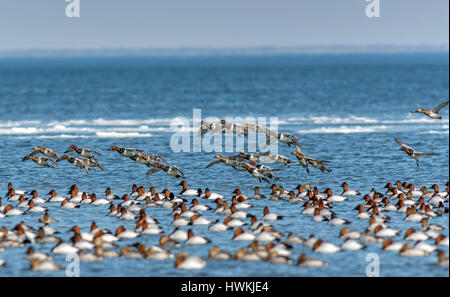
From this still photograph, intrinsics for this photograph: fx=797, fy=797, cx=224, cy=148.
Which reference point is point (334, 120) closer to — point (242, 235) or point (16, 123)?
point (16, 123)

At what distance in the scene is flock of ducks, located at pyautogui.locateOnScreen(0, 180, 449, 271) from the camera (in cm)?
3059

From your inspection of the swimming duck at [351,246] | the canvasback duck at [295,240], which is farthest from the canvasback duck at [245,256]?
the swimming duck at [351,246]

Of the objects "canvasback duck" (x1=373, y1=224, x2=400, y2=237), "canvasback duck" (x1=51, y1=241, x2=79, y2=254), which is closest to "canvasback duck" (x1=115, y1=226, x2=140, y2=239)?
"canvasback duck" (x1=51, y1=241, x2=79, y2=254)

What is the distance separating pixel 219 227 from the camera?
3491 centimetres

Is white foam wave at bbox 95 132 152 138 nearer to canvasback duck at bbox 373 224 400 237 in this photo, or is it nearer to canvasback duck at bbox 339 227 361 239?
canvasback duck at bbox 339 227 361 239

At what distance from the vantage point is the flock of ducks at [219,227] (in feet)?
100

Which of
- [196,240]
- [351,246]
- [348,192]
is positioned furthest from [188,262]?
[348,192]

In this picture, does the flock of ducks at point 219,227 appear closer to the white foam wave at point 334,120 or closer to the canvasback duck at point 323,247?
the canvasback duck at point 323,247

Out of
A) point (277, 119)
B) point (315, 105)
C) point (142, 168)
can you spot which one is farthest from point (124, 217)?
point (315, 105)

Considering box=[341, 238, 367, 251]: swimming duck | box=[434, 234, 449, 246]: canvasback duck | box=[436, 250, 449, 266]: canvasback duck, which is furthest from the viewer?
box=[341, 238, 367, 251]: swimming duck

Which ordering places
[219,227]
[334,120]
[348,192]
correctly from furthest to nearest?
[334,120], [348,192], [219,227]

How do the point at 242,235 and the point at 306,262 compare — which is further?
the point at 242,235

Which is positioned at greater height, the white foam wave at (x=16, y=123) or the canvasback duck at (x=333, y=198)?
the white foam wave at (x=16, y=123)
